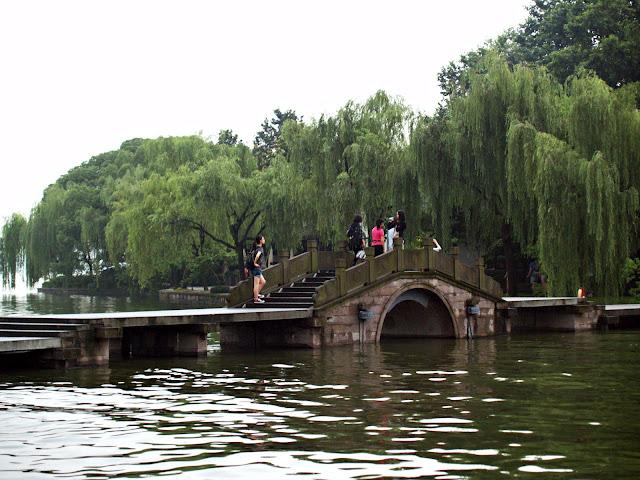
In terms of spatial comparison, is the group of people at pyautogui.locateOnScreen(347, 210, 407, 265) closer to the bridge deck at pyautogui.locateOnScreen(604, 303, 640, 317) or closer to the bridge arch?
the bridge arch

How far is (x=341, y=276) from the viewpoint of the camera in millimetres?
24984

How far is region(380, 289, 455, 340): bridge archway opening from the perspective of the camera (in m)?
27.5

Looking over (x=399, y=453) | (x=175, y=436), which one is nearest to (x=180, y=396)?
(x=175, y=436)

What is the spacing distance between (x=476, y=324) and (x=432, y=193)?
813 centimetres

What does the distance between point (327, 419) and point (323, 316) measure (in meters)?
11.5

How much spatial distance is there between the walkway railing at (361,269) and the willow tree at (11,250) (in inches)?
1966

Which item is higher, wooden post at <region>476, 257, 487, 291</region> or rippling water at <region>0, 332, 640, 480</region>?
wooden post at <region>476, 257, 487, 291</region>

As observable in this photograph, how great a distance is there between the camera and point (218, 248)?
59156mm

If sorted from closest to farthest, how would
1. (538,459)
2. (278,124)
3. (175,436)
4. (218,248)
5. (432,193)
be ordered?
(538,459)
(175,436)
(432,193)
(218,248)
(278,124)

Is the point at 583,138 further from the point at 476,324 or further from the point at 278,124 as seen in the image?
the point at 278,124

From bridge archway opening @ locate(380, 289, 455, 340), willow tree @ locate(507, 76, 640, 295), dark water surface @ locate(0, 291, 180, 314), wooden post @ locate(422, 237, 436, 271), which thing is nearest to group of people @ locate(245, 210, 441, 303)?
wooden post @ locate(422, 237, 436, 271)

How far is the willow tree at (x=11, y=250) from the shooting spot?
73938 millimetres

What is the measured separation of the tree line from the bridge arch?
5.05 meters

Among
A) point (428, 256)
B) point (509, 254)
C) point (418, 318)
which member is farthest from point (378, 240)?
point (509, 254)
